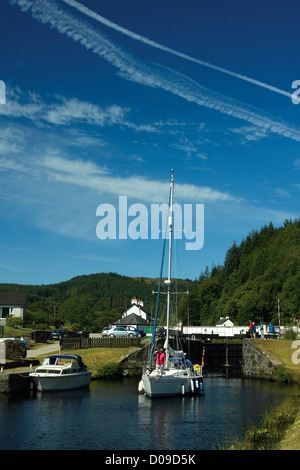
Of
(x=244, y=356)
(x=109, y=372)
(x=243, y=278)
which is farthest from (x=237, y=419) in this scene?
(x=243, y=278)

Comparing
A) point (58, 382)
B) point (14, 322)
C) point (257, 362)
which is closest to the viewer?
point (58, 382)

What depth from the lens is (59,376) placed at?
1438 inches

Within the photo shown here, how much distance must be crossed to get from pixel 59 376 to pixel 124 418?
10.3 meters

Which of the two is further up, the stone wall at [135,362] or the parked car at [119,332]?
the parked car at [119,332]

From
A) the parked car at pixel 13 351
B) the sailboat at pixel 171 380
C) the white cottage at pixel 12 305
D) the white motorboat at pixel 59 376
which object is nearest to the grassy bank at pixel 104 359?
the white motorboat at pixel 59 376

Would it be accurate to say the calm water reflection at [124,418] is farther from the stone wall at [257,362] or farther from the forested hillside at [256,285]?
the forested hillside at [256,285]

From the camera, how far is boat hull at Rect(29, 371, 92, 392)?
1414 inches

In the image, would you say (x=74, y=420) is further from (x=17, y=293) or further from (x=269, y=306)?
(x=269, y=306)

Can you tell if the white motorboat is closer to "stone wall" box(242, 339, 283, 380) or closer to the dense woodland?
"stone wall" box(242, 339, 283, 380)

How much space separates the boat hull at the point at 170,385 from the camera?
115 feet

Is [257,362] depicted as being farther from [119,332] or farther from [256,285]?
[256,285]

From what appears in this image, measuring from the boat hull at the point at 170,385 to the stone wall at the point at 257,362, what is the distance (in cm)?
1586

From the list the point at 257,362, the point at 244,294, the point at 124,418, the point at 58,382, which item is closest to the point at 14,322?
the point at 257,362

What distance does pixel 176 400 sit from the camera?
115 ft
